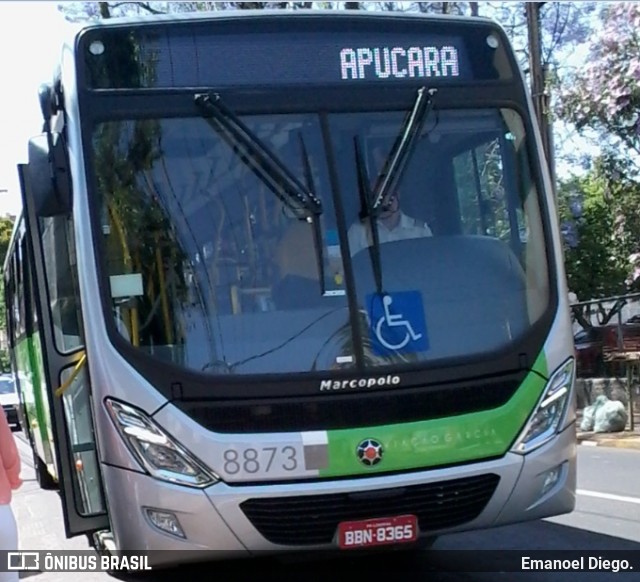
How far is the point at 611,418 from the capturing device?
49.8ft

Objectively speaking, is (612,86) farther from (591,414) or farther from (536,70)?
(591,414)

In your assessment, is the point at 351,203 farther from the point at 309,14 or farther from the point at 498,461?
the point at 498,461

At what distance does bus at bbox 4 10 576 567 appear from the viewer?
17.1ft

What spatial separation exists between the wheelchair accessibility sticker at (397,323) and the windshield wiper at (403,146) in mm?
486

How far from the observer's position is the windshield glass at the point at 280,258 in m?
5.36

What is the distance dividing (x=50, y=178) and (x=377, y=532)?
2.56m

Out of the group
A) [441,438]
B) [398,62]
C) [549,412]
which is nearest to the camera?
[441,438]

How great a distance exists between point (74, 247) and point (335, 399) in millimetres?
1690

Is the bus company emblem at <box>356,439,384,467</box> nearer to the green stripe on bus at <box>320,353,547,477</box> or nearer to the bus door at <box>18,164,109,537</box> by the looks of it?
the green stripe on bus at <box>320,353,547,477</box>

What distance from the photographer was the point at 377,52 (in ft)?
19.5

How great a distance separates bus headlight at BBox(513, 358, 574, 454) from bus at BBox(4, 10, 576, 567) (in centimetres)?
2

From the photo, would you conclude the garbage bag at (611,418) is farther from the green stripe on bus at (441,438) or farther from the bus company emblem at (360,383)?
the bus company emblem at (360,383)

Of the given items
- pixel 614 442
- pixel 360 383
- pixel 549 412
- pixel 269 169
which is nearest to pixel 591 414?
pixel 614 442

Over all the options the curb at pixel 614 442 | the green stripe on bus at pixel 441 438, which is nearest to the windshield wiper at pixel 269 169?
the green stripe on bus at pixel 441 438
